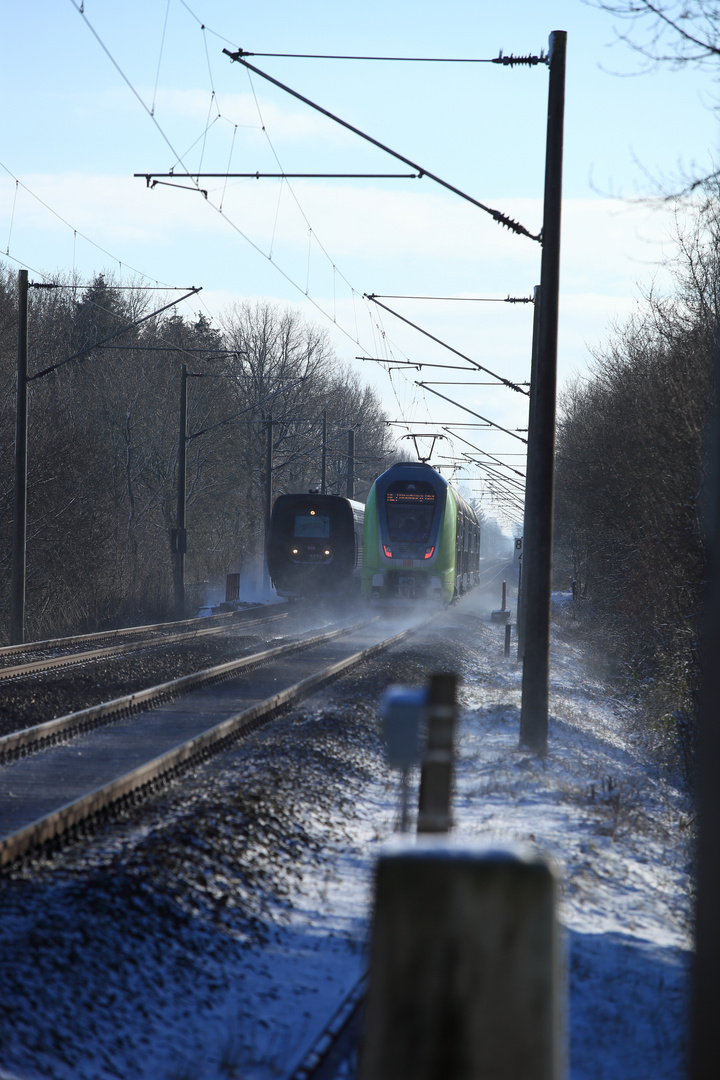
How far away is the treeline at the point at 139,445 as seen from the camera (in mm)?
29188

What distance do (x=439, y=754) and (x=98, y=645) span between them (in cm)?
1772

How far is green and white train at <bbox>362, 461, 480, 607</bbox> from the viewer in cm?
2828

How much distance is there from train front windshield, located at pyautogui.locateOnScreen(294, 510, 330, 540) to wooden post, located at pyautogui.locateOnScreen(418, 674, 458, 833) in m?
28.8

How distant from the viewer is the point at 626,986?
5.03m

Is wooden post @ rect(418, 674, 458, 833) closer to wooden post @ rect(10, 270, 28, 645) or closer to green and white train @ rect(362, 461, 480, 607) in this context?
wooden post @ rect(10, 270, 28, 645)

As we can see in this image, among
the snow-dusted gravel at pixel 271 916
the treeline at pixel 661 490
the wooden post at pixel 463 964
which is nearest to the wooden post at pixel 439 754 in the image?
the snow-dusted gravel at pixel 271 916

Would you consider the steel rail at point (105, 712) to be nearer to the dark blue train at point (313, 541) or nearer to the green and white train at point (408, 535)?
the green and white train at point (408, 535)

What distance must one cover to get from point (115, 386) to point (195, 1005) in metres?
45.2

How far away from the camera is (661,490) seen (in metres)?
20.0

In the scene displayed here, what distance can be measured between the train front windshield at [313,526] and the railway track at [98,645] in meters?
3.98

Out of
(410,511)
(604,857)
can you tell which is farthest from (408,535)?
(604,857)

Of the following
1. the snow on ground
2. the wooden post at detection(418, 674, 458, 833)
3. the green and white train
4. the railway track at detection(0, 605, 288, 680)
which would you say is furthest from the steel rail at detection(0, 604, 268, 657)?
the wooden post at detection(418, 674, 458, 833)

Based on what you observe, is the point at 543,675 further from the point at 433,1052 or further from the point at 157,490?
the point at 157,490

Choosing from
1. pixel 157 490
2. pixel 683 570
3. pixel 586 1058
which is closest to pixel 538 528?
pixel 683 570
